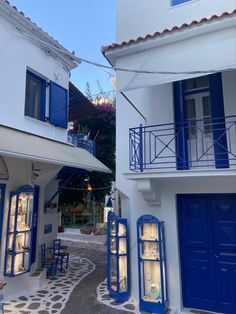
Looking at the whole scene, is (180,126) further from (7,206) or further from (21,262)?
(21,262)

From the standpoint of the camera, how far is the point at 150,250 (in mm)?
7773

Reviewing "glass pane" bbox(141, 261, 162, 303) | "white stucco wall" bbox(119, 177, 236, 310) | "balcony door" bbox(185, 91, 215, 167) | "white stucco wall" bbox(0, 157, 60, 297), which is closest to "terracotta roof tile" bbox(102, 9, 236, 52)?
"balcony door" bbox(185, 91, 215, 167)

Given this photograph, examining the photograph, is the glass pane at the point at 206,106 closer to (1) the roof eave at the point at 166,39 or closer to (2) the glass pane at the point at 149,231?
(1) the roof eave at the point at 166,39

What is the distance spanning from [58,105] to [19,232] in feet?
18.1

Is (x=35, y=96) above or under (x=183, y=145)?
above

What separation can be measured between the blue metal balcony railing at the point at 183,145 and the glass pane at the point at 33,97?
4.46 metres

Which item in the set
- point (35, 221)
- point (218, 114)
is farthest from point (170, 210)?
point (35, 221)

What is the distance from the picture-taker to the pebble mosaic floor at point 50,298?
7531 mm

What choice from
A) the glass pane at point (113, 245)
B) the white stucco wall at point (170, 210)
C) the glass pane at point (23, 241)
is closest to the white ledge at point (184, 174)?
the white stucco wall at point (170, 210)

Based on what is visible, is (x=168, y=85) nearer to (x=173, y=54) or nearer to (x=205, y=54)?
(x=173, y=54)

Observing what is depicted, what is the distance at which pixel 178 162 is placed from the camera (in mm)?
7715

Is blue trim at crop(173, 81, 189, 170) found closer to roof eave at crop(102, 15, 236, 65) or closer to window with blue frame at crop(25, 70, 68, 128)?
roof eave at crop(102, 15, 236, 65)

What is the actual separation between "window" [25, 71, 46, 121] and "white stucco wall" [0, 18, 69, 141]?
31 centimetres

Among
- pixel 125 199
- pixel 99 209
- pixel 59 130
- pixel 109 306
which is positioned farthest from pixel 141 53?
pixel 99 209
